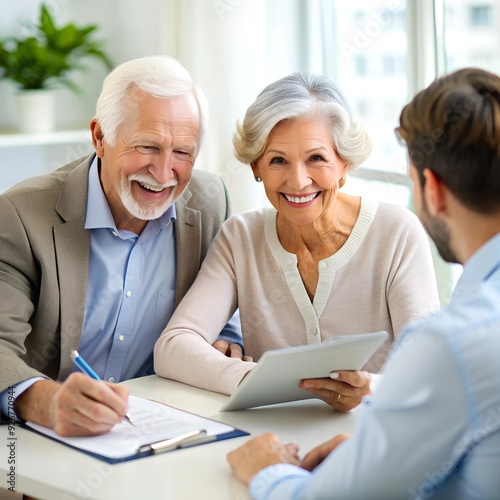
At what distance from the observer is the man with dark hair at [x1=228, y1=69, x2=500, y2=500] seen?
1.04 m

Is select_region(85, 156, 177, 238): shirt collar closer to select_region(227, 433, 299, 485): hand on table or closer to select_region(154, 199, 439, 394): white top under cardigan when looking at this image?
select_region(154, 199, 439, 394): white top under cardigan

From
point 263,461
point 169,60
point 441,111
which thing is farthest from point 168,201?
point 441,111

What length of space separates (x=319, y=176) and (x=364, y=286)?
294 mm

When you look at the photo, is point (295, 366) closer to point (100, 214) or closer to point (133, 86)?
point (100, 214)

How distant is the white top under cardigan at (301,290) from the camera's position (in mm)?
2037

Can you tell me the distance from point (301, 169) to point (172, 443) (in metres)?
0.82

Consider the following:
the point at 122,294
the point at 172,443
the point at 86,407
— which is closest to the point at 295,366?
the point at 172,443

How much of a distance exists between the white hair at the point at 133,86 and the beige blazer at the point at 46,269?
17 centimetres

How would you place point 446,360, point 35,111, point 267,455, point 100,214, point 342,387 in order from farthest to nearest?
point 35,111
point 100,214
point 342,387
point 267,455
point 446,360

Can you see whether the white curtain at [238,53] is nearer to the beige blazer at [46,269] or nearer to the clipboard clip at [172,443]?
the beige blazer at [46,269]

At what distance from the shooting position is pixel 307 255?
7.15ft

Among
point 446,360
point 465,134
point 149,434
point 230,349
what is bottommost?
point 230,349

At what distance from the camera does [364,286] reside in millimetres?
2123

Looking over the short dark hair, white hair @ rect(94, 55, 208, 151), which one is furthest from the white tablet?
white hair @ rect(94, 55, 208, 151)
